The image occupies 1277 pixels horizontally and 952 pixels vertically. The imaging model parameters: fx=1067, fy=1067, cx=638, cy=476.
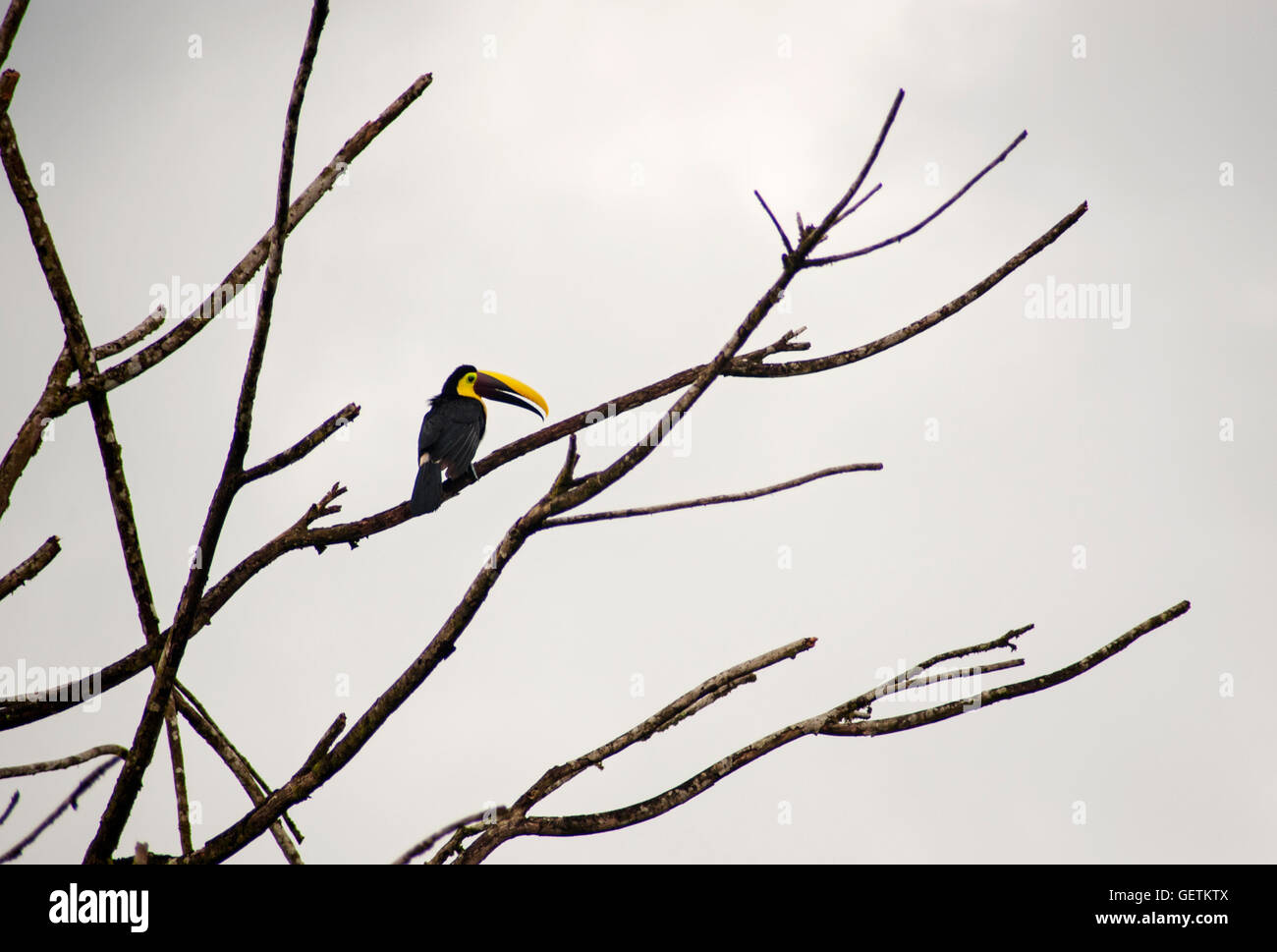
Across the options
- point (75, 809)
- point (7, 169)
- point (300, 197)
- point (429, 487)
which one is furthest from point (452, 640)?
point (429, 487)

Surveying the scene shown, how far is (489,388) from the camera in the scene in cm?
1219

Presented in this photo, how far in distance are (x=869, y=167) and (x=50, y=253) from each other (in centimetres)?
250

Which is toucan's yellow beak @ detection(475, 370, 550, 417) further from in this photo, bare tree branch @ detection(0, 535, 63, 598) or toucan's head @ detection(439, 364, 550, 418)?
bare tree branch @ detection(0, 535, 63, 598)

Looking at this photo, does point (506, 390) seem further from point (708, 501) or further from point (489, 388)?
point (708, 501)

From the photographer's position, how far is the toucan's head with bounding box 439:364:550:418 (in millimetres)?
11969

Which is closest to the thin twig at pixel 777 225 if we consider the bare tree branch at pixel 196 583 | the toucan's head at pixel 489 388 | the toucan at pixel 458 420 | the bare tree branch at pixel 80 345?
the bare tree branch at pixel 196 583

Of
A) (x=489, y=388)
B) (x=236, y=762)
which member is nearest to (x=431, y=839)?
(x=236, y=762)

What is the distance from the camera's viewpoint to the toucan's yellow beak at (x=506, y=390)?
11891 mm

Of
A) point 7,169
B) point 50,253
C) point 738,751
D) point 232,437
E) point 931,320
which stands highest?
point 7,169

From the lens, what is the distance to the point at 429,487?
898cm

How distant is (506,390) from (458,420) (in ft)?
4.94

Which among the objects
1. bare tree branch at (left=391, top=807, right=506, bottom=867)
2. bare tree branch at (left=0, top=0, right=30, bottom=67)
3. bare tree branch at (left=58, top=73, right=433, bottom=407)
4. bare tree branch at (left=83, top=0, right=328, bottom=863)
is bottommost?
bare tree branch at (left=391, top=807, right=506, bottom=867)

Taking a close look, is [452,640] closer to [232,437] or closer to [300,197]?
[232,437]

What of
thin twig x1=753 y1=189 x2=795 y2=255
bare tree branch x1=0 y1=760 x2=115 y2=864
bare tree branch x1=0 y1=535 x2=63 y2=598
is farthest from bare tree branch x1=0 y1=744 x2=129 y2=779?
thin twig x1=753 y1=189 x2=795 y2=255
